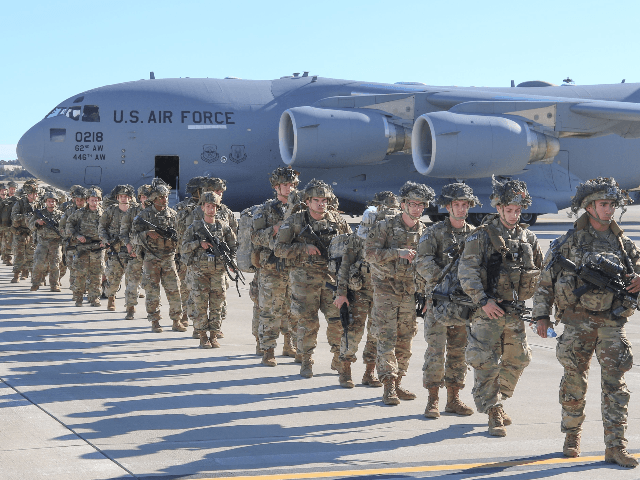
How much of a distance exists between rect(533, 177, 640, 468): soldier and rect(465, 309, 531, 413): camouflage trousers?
48cm

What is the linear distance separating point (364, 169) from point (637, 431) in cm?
1814

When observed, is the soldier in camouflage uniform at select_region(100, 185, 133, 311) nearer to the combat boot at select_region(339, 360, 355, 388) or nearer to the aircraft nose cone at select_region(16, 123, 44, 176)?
the combat boot at select_region(339, 360, 355, 388)

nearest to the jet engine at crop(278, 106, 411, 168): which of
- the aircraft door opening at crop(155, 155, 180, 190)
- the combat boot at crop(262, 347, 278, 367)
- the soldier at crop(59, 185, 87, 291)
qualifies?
the aircraft door opening at crop(155, 155, 180, 190)

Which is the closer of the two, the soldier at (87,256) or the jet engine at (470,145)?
the soldier at (87,256)

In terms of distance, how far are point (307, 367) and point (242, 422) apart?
180 centimetres

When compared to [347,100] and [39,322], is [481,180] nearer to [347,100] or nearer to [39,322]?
[347,100]

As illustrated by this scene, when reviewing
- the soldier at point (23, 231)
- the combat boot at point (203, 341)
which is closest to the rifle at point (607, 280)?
the combat boot at point (203, 341)

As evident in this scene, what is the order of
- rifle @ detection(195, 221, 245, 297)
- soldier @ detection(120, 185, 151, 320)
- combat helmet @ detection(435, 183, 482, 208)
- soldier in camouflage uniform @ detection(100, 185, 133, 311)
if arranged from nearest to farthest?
1. combat helmet @ detection(435, 183, 482, 208)
2. rifle @ detection(195, 221, 245, 297)
3. soldier @ detection(120, 185, 151, 320)
4. soldier in camouflage uniform @ detection(100, 185, 133, 311)

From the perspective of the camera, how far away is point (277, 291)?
9.33 meters

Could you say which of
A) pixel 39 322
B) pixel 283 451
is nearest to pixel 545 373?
pixel 283 451

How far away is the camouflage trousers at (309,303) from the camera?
339 inches

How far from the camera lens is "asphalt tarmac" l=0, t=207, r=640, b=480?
5.72m

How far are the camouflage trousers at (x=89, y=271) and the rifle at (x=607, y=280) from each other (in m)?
9.48

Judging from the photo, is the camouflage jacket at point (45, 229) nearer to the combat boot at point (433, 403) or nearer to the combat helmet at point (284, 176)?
the combat helmet at point (284, 176)
